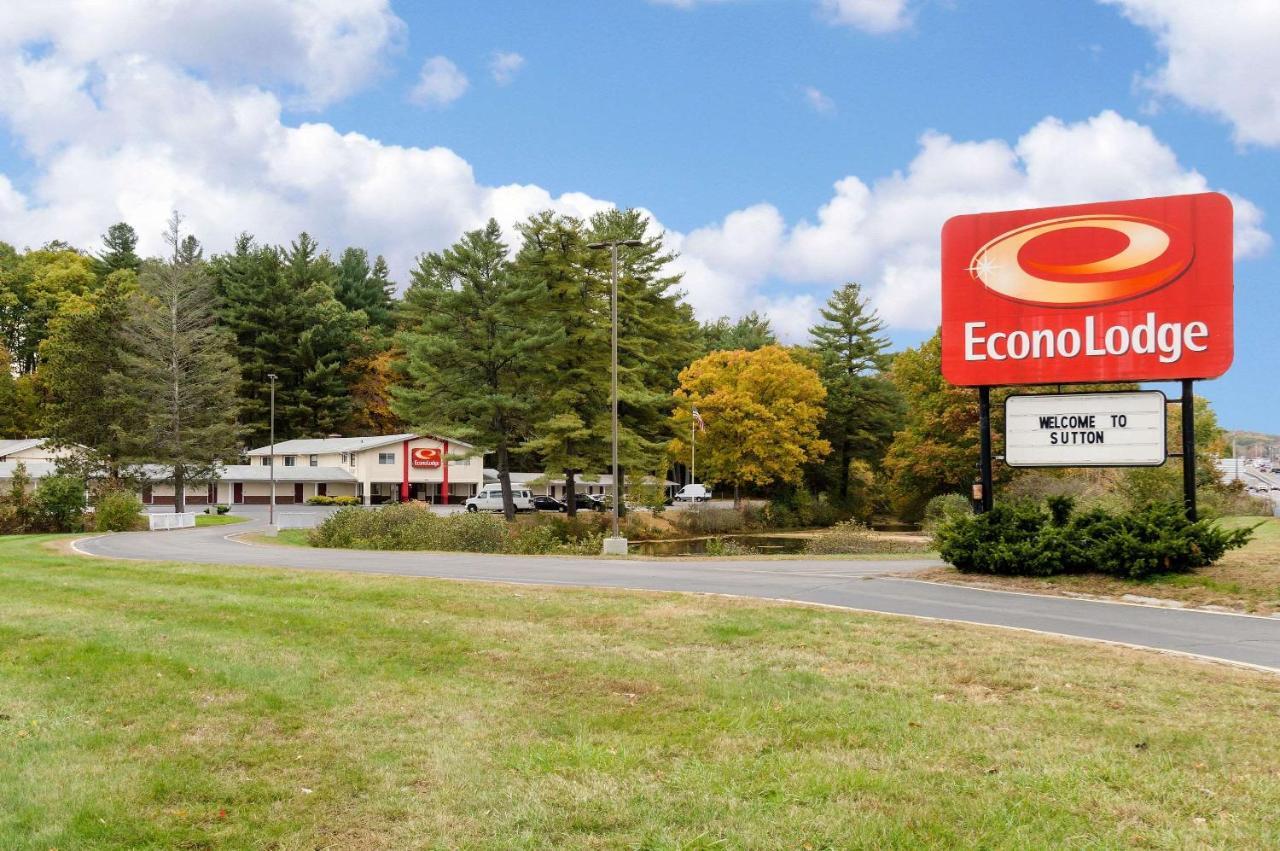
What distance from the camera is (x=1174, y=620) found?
1330cm

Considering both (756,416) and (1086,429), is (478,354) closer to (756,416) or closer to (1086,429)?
(756,416)

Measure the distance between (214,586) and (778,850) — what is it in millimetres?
14772

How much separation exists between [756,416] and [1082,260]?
154 ft

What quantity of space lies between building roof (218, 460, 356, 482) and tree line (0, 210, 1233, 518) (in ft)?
17.5

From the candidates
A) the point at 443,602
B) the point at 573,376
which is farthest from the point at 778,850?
the point at 573,376

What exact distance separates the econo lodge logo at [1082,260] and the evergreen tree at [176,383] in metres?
51.8

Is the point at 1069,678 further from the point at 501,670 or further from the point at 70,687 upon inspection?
the point at 70,687

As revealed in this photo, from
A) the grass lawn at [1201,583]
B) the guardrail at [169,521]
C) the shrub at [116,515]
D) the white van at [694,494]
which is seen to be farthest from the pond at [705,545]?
the shrub at [116,515]

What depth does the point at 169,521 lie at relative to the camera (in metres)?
49.5

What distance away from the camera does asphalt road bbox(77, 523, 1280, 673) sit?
1196 centimetres

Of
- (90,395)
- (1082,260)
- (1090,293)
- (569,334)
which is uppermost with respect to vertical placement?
(569,334)

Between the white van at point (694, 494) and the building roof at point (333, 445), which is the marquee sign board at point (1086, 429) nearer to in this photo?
the white van at point (694, 494)

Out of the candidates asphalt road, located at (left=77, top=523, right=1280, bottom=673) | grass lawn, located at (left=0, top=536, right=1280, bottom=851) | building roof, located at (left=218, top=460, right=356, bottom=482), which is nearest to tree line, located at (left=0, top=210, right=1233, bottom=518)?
building roof, located at (left=218, top=460, right=356, bottom=482)

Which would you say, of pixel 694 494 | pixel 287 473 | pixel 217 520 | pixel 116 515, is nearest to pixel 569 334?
pixel 116 515
